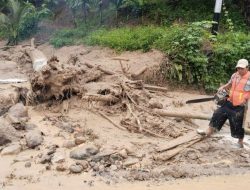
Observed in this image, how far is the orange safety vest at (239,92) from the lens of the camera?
774cm

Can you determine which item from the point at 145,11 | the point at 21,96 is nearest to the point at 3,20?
the point at 145,11

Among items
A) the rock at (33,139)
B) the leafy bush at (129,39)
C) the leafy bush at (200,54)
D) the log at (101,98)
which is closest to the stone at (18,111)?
the rock at (33,139)

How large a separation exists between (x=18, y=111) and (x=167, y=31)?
5.80 m

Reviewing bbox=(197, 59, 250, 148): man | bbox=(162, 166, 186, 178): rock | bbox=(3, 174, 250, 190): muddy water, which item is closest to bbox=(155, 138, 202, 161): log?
bbox=(162, 166, 186, 178): rock

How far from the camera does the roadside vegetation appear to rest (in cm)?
1177

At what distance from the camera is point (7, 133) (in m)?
8.24

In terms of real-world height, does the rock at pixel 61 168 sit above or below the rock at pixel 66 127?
below

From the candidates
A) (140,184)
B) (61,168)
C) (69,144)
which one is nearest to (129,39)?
(69,144)

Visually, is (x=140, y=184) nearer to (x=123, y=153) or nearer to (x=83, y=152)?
(x=123, y=153)

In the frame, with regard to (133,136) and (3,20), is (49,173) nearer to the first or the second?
(133,136)

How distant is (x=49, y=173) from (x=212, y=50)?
21.5 feet

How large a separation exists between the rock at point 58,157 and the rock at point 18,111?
1.85 metres

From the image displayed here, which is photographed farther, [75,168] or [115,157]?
[115,157]

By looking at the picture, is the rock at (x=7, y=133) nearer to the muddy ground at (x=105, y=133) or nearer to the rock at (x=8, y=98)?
the muddy ground at (x=105, y=133)
